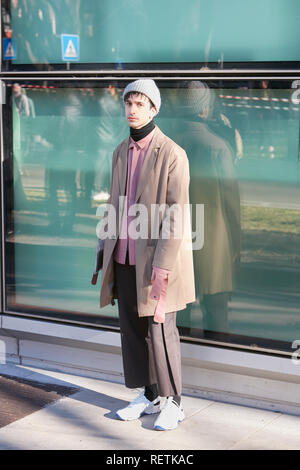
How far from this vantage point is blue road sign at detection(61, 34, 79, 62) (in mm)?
6062

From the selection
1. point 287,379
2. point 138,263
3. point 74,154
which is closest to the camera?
point 138,263

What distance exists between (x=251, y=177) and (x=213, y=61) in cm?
83

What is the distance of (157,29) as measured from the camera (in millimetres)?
5723

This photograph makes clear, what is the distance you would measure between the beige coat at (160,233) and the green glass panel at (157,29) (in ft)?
3.03

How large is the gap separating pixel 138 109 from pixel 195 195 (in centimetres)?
101

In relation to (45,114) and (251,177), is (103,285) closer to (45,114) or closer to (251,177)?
(251,177)

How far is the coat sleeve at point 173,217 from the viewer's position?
481cm

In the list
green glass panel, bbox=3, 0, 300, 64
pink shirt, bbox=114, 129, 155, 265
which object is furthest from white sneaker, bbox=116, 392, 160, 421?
green glass panel, bbox=3, 0, 300, 64

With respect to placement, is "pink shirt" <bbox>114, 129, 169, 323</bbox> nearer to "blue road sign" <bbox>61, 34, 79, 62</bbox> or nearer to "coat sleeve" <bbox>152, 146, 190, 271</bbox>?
"coat sleeve" <bbox>152, 146, 190, 271</bbox>

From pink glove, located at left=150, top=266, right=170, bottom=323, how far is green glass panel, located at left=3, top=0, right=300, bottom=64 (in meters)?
1.59

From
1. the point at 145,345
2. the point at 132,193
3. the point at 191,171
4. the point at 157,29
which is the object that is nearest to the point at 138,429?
the point at 145,345

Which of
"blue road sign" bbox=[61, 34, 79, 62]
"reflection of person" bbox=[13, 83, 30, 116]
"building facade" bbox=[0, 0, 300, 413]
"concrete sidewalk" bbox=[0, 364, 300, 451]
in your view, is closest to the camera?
"concrete sidewalk" bbox=[0, 364, 300, 451]

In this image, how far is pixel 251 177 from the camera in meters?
5.51

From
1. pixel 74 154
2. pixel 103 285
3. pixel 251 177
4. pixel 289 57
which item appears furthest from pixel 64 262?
pixel 289 57
